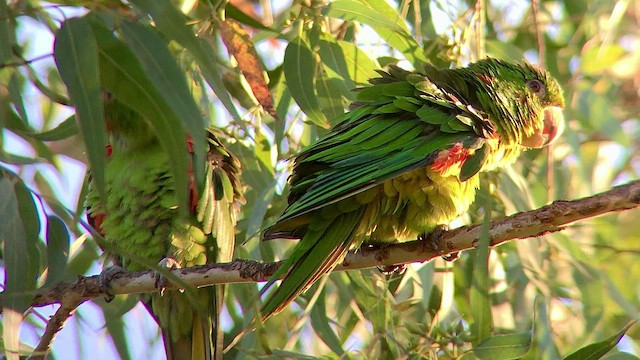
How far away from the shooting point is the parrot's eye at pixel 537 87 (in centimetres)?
296

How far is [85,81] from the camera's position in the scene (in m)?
1.82

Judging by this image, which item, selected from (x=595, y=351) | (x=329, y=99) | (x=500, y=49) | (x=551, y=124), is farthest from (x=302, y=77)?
(x=500, y=49)

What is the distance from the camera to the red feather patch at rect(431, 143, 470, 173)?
233 centimetres

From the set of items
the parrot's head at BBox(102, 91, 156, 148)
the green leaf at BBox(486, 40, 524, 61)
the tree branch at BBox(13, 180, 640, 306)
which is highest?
the green leaf at BBox(486, 40, 524, 61)

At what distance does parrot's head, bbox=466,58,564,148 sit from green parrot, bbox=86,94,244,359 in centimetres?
93

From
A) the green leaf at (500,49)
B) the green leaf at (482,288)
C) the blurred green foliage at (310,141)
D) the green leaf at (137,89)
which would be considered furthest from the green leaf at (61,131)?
the green leaf at (500,49)

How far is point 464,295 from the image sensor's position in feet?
11.2

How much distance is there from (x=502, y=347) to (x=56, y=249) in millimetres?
1289

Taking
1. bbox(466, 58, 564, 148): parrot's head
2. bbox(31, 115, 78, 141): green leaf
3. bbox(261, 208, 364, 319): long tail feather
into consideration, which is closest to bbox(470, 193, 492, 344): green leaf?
bbox(261, 208, 364, 319): long tail feather

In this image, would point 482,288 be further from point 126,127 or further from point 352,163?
point 126,127

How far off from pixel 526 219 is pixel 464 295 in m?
1.49

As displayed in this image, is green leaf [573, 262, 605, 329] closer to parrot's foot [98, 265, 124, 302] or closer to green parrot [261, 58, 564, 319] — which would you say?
green parrot [261, 58, 564, 319]

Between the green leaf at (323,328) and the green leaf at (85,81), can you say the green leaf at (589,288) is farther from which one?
the green leaf at (85,81)

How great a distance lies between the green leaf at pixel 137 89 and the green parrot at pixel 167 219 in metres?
0.94
